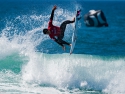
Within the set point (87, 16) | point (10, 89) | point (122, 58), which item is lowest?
point (10, 89)

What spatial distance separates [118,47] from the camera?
33844 mm

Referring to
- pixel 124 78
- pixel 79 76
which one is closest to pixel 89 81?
pixel 79 76

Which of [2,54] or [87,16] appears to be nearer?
[87,16]

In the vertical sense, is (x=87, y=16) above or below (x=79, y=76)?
above

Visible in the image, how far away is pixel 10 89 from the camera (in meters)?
15.7

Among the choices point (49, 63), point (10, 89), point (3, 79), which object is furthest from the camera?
point (49, 63)

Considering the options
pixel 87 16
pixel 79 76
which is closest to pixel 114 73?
pixel 79 76

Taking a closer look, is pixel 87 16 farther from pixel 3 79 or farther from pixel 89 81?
pixel 3 79

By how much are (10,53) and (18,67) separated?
206 centimetres

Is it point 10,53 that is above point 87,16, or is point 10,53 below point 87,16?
below

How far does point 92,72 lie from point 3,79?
4.54m

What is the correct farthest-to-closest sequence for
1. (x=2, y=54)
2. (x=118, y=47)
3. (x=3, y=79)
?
(x=118, y=47) < (x=2, y=54) < (x=3, y=79)

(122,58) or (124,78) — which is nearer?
(124,78)

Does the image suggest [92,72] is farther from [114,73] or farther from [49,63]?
[49,63]
